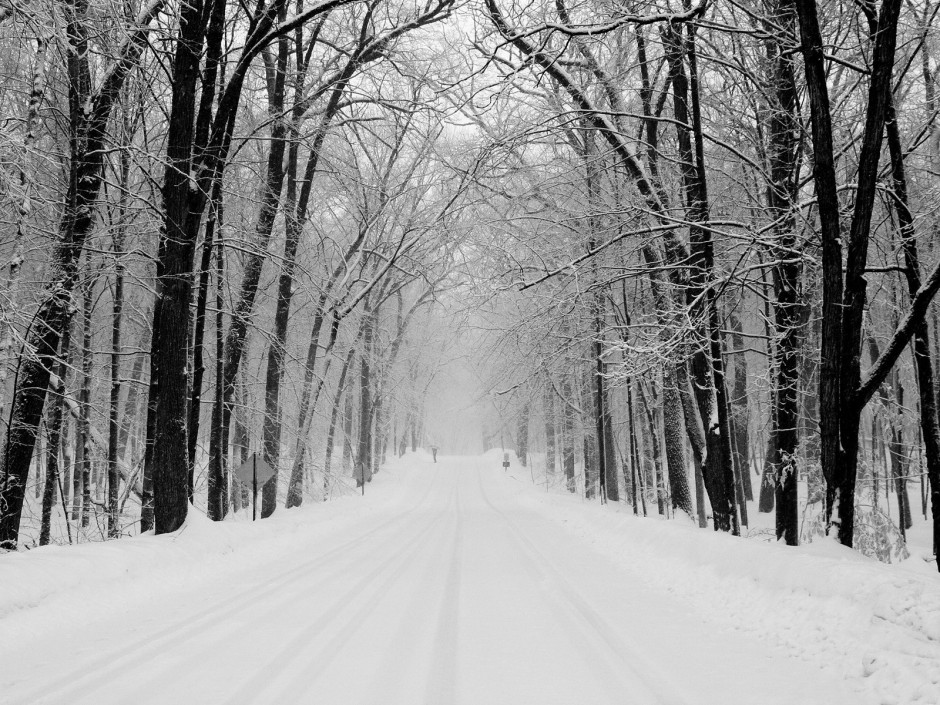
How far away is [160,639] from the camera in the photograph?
18.2ft

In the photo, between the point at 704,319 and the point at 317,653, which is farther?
the point at 704,319

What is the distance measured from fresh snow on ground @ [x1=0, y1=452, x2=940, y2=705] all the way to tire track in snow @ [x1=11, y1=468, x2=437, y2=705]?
0.02 m

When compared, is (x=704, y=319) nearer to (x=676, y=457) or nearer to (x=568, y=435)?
(x=676, y=457)

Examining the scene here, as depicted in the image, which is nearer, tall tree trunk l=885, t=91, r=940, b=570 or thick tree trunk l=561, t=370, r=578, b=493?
tall tree trunk l=885, t=91, r=940, b=570

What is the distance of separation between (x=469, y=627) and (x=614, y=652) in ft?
5.01

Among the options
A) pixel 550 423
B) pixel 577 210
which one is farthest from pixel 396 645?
pixel 550 423

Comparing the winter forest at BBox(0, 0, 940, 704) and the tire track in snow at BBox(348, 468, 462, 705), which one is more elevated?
the winter forest at BBox(0, 0, 940, 704)

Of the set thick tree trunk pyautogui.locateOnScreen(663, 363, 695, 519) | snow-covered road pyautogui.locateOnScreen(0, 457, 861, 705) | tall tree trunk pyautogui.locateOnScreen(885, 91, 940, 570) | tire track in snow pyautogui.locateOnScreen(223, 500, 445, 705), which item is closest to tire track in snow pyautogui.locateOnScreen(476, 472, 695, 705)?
snow-covered road pyautogui.locateOnScreen(0, 457, 861, 705)

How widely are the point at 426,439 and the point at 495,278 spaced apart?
8465 cm

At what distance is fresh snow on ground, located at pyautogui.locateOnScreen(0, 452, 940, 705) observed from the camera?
14.0ft

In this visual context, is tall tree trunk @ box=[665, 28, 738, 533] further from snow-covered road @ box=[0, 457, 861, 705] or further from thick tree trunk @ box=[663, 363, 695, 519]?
thick tree trunk @ box=[663, 363, 695, 519]

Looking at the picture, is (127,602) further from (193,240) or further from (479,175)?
(479,175)

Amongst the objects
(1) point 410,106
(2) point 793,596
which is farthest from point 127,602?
(1) point 410,106

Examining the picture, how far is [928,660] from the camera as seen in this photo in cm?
409
